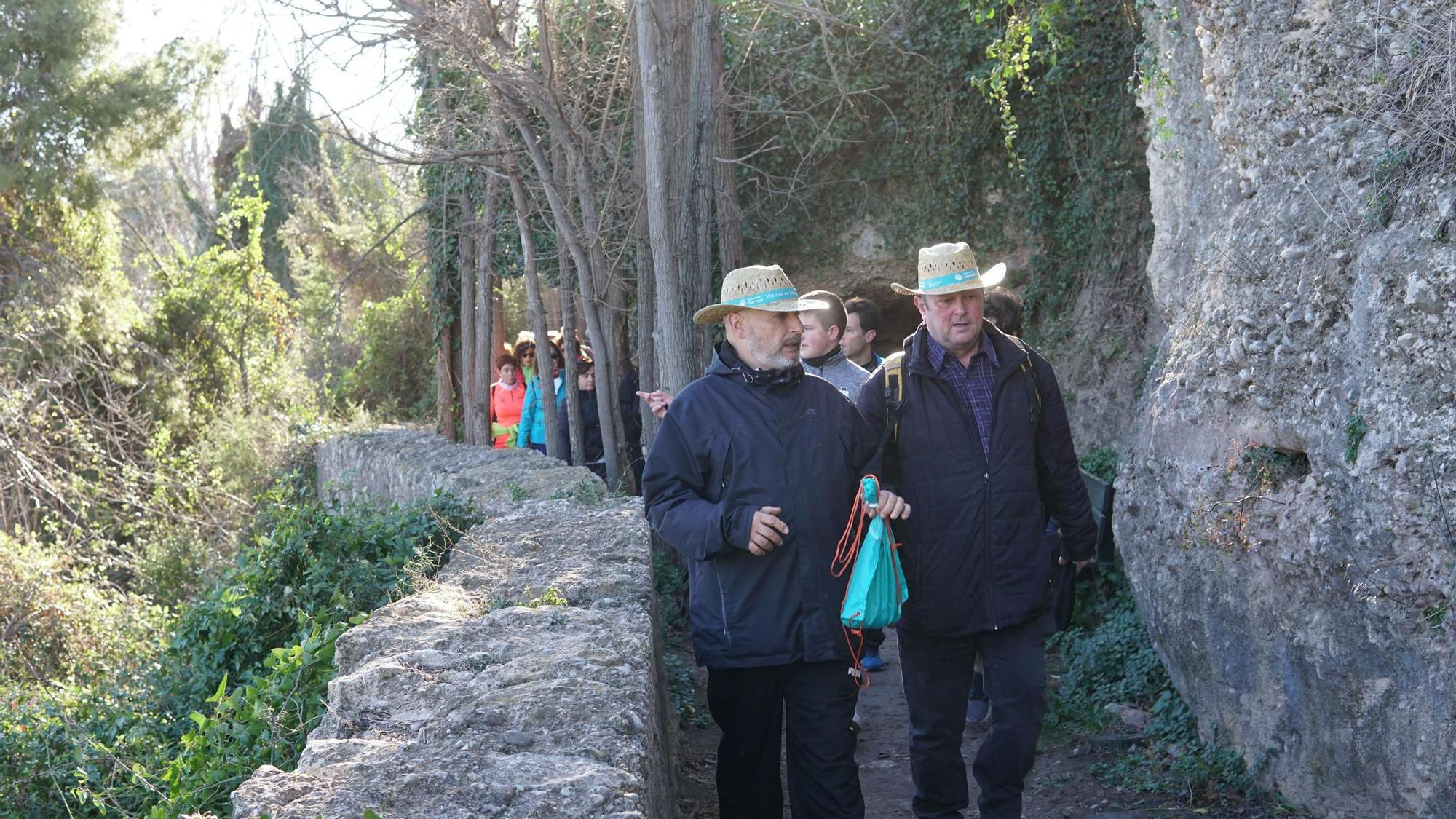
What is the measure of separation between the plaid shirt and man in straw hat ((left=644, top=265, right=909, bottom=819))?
0.54 m

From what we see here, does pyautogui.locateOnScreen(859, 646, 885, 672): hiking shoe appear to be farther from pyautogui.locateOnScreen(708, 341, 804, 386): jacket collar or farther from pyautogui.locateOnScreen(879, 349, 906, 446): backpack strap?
pyautogui.locateOnScreen(708, 341, 804, 386): jacket collar

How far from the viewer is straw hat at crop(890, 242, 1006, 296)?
Result: 4532 millimetres

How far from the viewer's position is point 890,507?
414cm

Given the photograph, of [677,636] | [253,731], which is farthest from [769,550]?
[677,636]

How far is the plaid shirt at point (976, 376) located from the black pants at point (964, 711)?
29.4 inches

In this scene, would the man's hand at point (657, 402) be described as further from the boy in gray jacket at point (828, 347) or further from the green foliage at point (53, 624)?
the green foliage at point (53, 624)

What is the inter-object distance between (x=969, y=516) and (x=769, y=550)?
918mm

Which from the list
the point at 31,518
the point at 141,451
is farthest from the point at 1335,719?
the point at 141,451

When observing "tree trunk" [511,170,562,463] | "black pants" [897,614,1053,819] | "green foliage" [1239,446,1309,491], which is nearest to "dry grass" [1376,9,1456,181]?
"green foliage" [1239,446,1309,491]

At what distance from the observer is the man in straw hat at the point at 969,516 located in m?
4.43

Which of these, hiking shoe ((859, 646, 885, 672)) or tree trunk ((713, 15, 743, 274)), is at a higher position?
tree trunk ((713, 15, 743, 274))

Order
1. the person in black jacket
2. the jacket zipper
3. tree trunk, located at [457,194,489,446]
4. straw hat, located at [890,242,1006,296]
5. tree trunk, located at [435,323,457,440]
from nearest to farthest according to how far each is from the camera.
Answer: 1. the jacket zipper
2. straw hat, located at [890,242,1006,296]
3. the person in black jacket
4. tree trunk, located at [457,194,489,446]
5. tree trunk, located at [435,323,457,440]

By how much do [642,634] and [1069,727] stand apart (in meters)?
3.46

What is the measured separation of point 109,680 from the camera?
27.9ft
